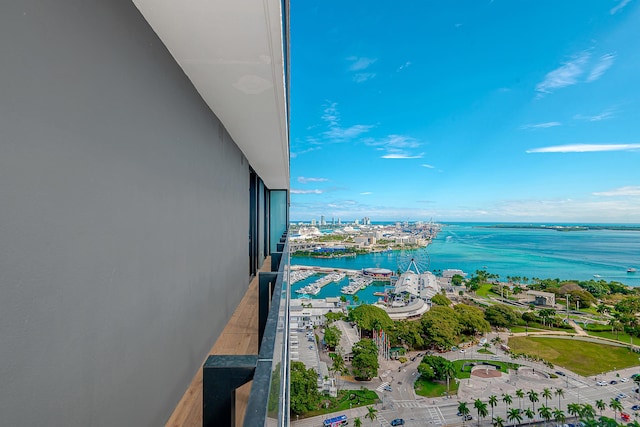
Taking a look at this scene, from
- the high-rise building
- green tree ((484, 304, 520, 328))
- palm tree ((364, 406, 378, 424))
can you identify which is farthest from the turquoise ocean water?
→ the high-rise building

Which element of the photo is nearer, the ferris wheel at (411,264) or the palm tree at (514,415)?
the palm tree at (514,415)

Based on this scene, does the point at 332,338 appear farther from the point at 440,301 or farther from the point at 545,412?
the point at 440,301

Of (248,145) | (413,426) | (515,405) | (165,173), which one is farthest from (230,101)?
(515,405)

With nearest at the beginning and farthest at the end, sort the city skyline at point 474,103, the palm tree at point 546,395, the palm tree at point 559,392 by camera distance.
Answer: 1. the palm tree at point 546,395
2. the palm tree at point 559,392
3. the city skyline at point 474,103

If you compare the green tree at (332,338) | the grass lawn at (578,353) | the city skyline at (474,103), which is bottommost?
the grass lawn at (578,353)

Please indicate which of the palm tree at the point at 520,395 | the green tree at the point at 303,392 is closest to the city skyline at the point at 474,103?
the green tree at the point at 303,392

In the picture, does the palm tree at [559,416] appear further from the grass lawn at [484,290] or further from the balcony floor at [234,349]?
the balcony floor at [234,349]

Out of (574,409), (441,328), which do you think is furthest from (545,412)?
(441,328)
